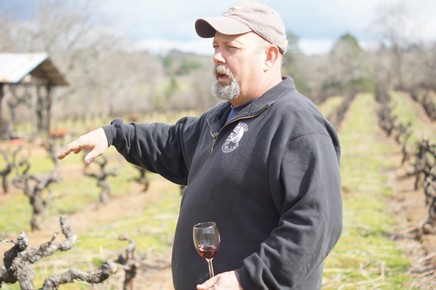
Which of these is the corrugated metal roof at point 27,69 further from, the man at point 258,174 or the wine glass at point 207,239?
the wine glass at point 207,239

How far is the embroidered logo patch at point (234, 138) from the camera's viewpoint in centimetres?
233

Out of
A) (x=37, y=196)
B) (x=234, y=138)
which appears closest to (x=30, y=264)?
(x=234, y=138)

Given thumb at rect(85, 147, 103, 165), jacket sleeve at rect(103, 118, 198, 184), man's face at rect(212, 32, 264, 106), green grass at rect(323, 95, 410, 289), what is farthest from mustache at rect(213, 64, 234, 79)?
green grass at rect(323, 95, 410, 289)

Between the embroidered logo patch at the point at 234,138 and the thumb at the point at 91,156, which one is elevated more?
the embroidered logo patch at the point at 234,138

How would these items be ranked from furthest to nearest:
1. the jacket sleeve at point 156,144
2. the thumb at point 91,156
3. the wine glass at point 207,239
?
the jacket sleeve at point 156,144
the thumb at point 91,156
the wine glass at point 207,239

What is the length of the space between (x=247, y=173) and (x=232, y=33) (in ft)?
1.97

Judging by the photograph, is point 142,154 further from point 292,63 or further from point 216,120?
point 292,63

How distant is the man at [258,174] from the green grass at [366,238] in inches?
137

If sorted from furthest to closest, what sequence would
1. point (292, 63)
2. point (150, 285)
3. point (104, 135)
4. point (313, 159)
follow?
→ point (292, 63)
point (150, 285)
point (104, 135)
point (313, 159)

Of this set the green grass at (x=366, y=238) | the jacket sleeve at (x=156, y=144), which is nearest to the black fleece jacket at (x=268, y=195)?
the jacket sleeve at (x=156, y=144)

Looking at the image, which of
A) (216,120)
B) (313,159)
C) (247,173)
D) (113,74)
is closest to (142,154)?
(216,120)

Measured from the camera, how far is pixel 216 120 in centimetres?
265

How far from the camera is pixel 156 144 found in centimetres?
305

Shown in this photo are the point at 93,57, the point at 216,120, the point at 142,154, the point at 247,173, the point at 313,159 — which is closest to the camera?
the point at 313,159
